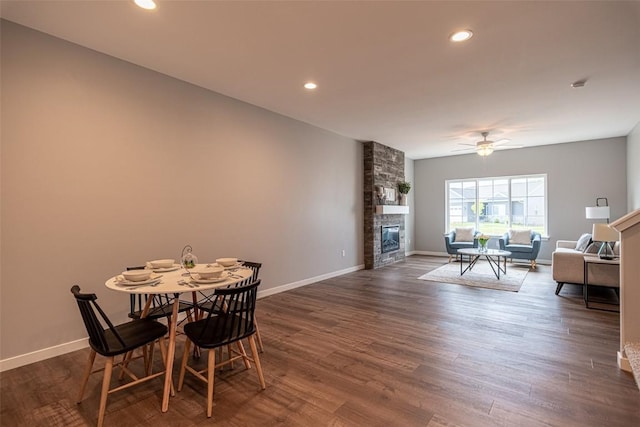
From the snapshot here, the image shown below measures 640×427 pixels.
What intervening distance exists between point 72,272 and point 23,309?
1.38 ft

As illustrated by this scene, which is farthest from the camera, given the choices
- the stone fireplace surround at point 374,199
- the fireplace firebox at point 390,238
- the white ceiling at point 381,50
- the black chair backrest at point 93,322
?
the fireplace firebox at point 390,238

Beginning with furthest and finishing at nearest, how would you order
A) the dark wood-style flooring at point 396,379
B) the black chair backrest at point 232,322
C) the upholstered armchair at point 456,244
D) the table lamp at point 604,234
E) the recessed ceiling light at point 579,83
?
the upholstered armchair at point 456,244
the table lamp at point 604,234
the recessed ceiling light at point 579,83
the black chair backrest at point 232,322
the dark wood-style flooring at point 396,379

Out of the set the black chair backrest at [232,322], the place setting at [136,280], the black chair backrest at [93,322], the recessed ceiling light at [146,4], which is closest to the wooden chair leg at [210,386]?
the black chair backrest at [232,322]

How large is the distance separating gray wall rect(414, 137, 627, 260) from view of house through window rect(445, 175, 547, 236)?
195 mm

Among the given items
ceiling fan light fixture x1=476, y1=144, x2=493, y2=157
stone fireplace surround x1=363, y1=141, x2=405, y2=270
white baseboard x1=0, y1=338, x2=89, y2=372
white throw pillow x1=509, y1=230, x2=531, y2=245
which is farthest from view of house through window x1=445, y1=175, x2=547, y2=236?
white baseboard x1=0, y1=338, x2=89, y2=372

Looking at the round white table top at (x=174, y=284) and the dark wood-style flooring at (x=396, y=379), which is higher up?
the round white table top at (x=174, y=284)

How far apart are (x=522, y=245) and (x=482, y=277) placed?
6.30 ft

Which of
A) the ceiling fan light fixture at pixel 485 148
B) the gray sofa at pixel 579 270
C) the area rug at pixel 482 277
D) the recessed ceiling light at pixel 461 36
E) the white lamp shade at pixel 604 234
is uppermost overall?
the recessed ceiling light at pixel 461 36

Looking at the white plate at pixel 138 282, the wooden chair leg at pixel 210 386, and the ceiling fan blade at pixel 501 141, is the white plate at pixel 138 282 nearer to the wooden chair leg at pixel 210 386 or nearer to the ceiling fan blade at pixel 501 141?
the wooden chair leg at pixel 210 386

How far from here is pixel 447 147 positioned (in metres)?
7.60

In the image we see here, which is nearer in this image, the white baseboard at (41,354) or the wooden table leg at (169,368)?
the wooden table leg at (169,368)

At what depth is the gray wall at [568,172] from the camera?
22.0 ft

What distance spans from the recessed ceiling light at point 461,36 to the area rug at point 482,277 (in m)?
3.91

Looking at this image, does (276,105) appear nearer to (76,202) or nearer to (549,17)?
(76,202)
